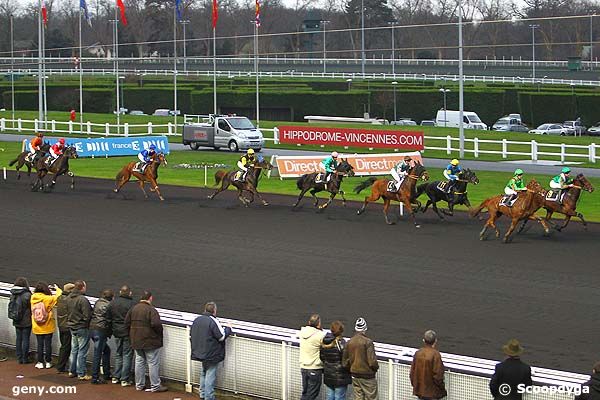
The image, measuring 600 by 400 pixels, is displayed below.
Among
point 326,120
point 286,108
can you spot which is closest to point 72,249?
point 326,120

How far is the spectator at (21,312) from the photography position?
51.8 feet

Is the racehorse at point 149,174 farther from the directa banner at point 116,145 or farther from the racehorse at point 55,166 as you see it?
the directa banner at point 116,145

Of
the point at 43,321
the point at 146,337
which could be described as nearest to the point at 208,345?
the point at 146,337

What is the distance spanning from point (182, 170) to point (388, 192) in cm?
1551

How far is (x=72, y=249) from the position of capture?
25.4m

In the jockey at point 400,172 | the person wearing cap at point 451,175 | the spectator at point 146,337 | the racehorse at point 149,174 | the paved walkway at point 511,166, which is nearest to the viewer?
the spectator at point 146,337

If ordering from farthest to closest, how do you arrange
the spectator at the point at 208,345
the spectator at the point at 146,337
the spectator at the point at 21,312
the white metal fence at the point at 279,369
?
the spectator at the point at 21,312 → the spectator at the point at 146,337 → the spectator at the point at 208,345 → the white metal fence at the point at 279,369

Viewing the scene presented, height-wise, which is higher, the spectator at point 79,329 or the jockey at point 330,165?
the jockey at point 330,165

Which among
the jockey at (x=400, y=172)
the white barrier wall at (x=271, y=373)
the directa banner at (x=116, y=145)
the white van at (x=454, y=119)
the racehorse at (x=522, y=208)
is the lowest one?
the white barrier wall at (x=271, y=373)

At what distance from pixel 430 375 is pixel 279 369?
2.27 metres

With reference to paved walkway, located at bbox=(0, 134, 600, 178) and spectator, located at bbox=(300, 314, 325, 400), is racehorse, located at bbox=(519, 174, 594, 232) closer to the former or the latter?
paved walkway, located at bbox=(0, 134, 600, 178)

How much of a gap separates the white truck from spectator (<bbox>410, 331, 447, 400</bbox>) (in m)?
39.4

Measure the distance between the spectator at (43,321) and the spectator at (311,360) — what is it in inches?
168

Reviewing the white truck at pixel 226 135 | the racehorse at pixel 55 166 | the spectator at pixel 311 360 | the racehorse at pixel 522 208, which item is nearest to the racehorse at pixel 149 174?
the racehorse at pixel 55 166
